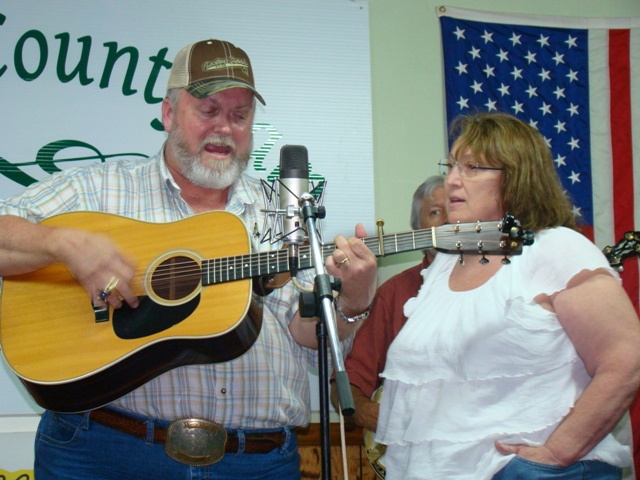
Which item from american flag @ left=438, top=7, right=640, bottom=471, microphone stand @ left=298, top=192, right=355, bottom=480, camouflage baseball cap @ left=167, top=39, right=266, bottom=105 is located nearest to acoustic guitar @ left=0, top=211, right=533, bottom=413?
microphone stand @ left=298, top=192, right=355, bottom=480

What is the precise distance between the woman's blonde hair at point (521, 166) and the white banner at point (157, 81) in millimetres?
1494

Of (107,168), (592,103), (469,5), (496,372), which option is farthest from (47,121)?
(592,103)

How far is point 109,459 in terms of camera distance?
2139 millimetres

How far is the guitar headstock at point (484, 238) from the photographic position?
1772 mm

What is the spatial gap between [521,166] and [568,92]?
212 centimetres

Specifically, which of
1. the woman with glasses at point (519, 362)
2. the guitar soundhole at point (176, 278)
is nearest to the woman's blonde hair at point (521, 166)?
the woman with glasses at point (519, 362)

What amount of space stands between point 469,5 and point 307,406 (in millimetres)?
2706

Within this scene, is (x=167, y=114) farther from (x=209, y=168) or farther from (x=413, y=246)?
(x=413, y=246)

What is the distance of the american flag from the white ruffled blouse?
211 centimetres

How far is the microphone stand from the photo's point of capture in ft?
4.84

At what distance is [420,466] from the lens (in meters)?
1.92

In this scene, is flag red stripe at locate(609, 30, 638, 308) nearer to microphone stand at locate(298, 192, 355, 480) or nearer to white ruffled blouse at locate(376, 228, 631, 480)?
white ruffled blouse at locate(376, 228, 631, 480)

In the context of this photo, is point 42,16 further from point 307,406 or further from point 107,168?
point 307,406

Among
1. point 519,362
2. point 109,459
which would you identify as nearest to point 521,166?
point 519,362
